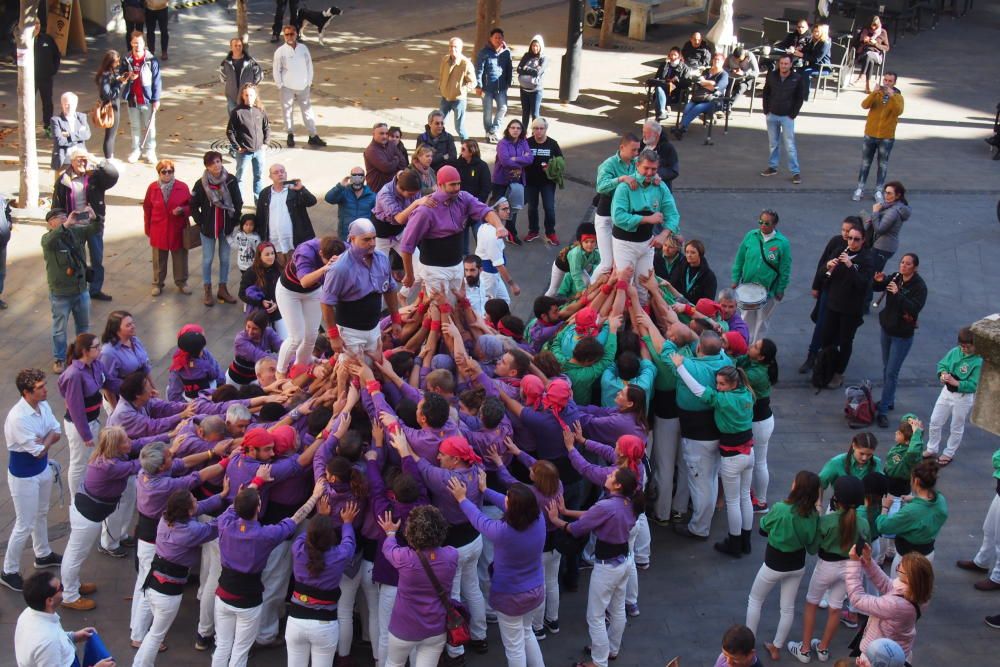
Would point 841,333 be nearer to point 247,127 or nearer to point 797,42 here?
point 247,127

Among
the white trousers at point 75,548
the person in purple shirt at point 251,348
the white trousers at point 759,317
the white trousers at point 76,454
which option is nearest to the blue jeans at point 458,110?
the white trousers at point 759,317

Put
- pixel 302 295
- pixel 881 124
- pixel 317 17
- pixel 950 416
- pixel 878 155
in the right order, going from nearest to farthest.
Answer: pixel 302 295 < pixel 950 416 < pixel 881 124 < pixel 878 155 < pixel 317 17

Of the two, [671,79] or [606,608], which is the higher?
[671,79]

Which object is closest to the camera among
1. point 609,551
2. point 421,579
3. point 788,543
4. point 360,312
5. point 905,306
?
point 421,579

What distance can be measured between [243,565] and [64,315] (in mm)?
5387

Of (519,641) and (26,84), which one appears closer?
(519,641)

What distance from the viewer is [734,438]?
10062 mm

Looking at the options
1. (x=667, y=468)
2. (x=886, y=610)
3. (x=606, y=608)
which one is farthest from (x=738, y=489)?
(x=886, y=610)

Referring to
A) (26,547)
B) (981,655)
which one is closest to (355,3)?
(26,547)

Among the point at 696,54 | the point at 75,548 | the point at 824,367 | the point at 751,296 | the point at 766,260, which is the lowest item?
the point at 75,548

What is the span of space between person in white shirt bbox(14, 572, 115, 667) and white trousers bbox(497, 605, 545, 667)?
275 cm

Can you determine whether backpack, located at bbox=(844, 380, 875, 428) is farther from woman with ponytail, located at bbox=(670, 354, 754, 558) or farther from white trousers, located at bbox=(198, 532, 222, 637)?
white trousers, located at bbox=(198, 532, 222, 637)

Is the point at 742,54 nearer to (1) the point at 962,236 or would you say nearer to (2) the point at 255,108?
(1) the point at 962,236

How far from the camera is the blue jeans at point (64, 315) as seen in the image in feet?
40.4
